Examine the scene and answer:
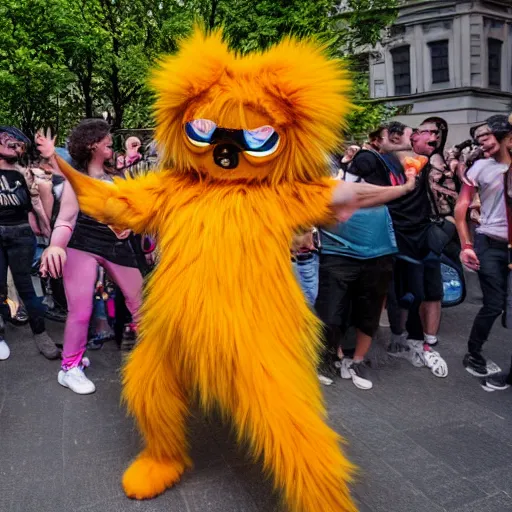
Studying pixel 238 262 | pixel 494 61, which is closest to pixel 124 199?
pixel 238 262

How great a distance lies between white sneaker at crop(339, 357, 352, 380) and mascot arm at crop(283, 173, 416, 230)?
71.6 inches

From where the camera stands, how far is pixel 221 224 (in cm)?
201

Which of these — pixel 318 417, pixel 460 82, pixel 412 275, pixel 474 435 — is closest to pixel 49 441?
pixel 318 417

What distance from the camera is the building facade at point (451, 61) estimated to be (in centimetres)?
1661

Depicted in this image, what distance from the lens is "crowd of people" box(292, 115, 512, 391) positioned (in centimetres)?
350

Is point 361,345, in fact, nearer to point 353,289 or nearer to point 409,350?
point 353,289

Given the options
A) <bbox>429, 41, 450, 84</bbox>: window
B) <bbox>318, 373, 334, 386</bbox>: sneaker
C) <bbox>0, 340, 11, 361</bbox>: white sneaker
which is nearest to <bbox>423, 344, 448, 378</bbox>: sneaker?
<bbox>318, 373, 334, 386</bbox>: sneaker

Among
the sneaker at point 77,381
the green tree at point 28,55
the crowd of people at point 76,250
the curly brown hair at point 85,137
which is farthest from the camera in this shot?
the green tree at point 28,55

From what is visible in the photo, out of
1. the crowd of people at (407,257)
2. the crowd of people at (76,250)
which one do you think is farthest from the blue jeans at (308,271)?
the crowd of people at (76,250)

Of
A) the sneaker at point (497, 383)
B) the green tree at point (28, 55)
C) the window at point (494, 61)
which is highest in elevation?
the window at point (494, 61)

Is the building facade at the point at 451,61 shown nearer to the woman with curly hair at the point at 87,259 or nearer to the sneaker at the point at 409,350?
the sneaker at the point at 409,350

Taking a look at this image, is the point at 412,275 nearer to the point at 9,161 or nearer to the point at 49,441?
the point at 49,441

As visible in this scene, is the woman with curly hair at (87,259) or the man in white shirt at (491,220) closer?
the woman with curly hair at (87,259)

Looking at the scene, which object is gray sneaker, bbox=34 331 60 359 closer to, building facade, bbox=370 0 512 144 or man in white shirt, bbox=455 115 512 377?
man in white shirt, bbox=455 115 512 377
